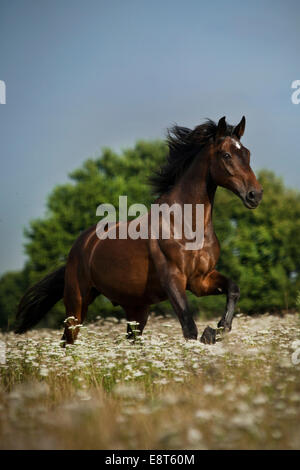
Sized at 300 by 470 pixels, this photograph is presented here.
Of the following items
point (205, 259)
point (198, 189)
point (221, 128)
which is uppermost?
point (221, 128)

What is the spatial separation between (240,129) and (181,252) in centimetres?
180

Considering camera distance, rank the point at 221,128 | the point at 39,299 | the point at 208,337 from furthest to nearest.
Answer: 1. the point at 39,299
2. the point at 221,128
3. the point at 208,337

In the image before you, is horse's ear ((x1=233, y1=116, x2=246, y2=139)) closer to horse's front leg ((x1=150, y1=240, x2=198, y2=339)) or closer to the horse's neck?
the horse's neck

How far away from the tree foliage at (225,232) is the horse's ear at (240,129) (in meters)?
10.9

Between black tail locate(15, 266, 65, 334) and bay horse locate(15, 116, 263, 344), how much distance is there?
1087 millimetres

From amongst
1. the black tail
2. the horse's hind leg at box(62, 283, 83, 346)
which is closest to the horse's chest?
the horse's hind leg at box(62, 283, 83, 346)

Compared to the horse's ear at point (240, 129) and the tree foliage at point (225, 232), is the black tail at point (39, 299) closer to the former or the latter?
the horse's ear at point (240, 129)

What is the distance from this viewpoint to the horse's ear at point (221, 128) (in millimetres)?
6268

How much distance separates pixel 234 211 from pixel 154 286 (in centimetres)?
1344

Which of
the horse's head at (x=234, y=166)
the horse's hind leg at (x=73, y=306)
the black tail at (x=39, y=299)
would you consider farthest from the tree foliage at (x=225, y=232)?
the horse's head at (x=234, y=166)

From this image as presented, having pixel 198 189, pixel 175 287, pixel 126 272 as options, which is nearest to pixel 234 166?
pixel 198 189

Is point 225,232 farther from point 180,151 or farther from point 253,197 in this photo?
point 253,197

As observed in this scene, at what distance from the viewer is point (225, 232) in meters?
19.0
